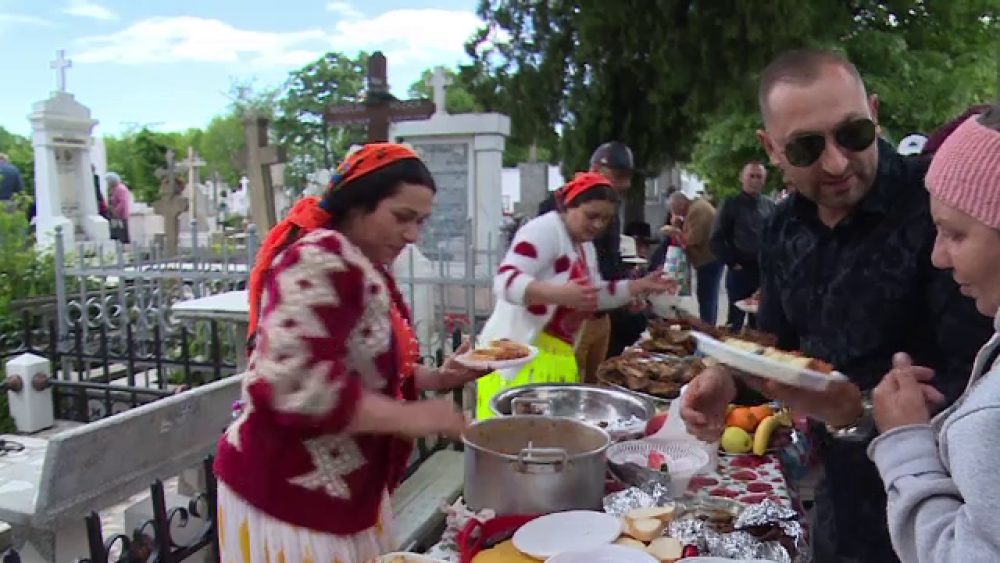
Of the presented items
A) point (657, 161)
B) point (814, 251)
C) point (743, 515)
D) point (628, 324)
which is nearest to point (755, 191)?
point (628, 324)

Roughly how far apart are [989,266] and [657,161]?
12.4m

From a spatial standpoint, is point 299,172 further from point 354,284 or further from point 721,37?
point 354,284

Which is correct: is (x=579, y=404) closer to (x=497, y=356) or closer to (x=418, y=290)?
(x=497, y=356)

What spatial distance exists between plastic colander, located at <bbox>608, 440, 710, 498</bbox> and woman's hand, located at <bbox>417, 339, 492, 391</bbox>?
1.72ft

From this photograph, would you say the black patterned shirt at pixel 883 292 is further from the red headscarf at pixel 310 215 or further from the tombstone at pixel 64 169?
the tombstone at pixel 64 169

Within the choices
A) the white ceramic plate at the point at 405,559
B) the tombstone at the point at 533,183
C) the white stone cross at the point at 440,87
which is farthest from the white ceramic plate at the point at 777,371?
the tombstone at the point at 533,183

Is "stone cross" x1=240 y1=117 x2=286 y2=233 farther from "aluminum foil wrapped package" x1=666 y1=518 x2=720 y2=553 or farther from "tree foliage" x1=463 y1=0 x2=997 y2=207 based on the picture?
"aluminum foil wrapped package" x1=666 y1=518 x2=720 y2=553

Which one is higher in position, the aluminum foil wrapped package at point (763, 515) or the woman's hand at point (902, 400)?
the woman's hand at point (902, 400)

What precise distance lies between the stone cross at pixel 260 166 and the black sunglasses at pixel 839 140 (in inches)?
285

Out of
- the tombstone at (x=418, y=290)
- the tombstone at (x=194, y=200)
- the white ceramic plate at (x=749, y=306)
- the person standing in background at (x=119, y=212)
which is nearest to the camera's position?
the white ceramic plate at (x=749, y=306)

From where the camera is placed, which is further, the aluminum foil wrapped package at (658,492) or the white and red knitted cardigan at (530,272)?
the white and red knitted cardigan at (530,272)

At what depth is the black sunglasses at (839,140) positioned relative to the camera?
1809 millimetres

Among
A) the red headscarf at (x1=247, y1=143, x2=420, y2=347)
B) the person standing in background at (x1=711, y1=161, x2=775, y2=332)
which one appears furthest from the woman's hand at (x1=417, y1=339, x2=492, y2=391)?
the person standing in background at (x1=711, y1=161, x2=775, y2=332)

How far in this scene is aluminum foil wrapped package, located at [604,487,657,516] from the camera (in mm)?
1785
